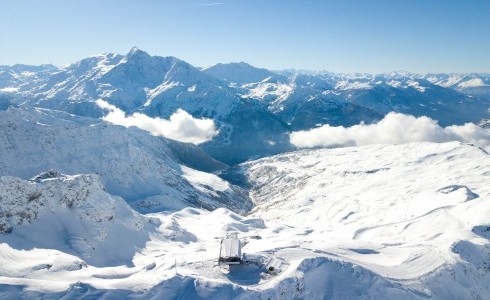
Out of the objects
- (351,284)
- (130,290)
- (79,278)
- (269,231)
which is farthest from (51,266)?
(269,231)

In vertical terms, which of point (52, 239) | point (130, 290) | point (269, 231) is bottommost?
point (269, 231)

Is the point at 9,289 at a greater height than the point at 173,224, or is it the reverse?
the point at 9,289

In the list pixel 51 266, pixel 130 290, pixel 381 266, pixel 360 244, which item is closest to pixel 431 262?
pixel 381 266

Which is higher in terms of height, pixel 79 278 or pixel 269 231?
pixel 79 278

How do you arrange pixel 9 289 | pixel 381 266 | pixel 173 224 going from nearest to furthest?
Result: 1. pixel 9 289
2. pixel 381 266
3. pixel 173 224

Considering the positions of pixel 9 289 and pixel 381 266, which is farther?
pixel 381 266

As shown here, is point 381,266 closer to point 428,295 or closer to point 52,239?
point 428,295

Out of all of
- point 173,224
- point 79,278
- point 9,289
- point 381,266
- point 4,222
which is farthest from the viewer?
point 173,224

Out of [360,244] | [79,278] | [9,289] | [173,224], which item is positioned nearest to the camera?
[9,289]

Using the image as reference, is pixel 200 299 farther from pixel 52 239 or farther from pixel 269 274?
pixel 52 239
